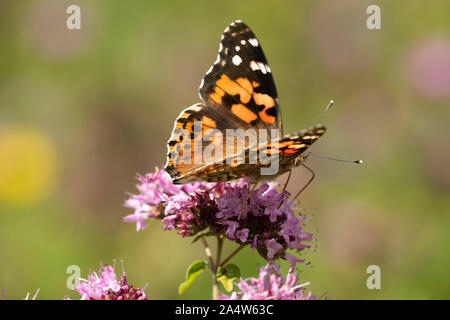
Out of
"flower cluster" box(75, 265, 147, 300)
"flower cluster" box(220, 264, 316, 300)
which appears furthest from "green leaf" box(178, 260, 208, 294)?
"flower cluster" box(220, 264, 316, 300)

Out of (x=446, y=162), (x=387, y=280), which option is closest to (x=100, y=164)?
(x=387, y=280)

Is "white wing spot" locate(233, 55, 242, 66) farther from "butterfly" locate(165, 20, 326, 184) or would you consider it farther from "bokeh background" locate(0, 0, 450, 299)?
"bokeh background" locate(0, 0, 450, 299)

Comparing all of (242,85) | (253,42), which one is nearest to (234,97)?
(242,85)

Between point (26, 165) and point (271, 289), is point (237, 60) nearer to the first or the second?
point (271, 289)

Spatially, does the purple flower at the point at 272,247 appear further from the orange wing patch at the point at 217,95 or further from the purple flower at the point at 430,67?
the purple flower at the point at 430,67

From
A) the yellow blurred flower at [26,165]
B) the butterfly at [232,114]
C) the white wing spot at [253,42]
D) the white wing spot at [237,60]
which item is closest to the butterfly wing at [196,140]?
the butterfly at [232,114]
